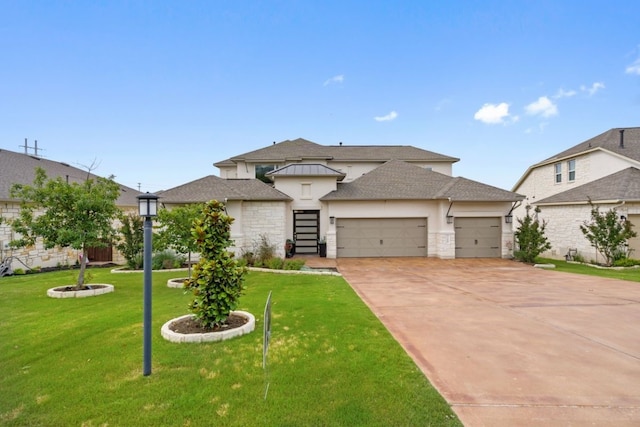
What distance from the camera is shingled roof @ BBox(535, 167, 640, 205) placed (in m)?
14.1

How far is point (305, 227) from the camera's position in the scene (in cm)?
1727

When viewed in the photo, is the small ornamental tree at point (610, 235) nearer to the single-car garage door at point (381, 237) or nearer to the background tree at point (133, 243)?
the single-car garage door at point (381, 237)

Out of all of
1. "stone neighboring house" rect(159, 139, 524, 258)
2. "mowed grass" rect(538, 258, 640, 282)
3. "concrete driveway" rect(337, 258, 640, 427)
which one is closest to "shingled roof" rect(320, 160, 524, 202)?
"stone neighboring house" rect(159, 139, 524, 258)

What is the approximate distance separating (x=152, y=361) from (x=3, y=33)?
13981 mm

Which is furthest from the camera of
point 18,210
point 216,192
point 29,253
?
Result: point 216,192

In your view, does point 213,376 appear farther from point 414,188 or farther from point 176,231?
point 414,188

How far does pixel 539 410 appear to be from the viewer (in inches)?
120

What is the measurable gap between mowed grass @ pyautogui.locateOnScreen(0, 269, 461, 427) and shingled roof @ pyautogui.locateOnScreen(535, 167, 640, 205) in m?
15.9

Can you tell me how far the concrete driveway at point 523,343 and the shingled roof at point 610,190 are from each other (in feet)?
22.5

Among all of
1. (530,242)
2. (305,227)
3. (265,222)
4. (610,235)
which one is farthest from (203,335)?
(610,235)

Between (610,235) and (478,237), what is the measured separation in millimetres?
5262

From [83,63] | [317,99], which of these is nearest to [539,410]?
[83,63]

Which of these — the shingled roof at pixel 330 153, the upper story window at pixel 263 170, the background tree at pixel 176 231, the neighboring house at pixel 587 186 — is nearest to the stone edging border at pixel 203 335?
the background tree at pixel 176 231

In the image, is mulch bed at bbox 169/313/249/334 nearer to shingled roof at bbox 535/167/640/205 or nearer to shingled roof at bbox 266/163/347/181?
shingled roof at bbox 266/163/347/181
